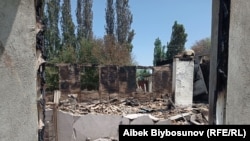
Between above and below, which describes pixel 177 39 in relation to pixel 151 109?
above

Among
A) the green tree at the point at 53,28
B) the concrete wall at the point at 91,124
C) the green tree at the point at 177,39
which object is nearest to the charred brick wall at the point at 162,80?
the concrete wall at the point at 91,124

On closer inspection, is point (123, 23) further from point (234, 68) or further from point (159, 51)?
point (234, 68)

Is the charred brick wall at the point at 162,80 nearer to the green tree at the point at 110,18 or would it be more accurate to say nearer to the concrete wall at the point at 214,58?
the concrete wall at the point at 214,58

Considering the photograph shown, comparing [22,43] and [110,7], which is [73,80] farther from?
[110,7]

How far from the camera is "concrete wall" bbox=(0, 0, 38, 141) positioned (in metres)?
1.67

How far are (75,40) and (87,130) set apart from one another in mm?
18793

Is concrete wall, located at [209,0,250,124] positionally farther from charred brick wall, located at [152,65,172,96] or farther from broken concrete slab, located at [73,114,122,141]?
charred brick wall, located at [152,65,172,96]

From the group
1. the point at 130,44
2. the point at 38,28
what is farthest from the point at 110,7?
the point at 38,28

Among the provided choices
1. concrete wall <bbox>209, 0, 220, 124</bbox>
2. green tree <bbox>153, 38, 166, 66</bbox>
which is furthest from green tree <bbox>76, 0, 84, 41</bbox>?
concrete wall <bbox>209, 0, 220, 124</bbox>

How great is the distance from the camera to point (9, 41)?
→ 1.67m

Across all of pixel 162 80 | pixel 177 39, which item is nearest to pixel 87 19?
pixel 177 39

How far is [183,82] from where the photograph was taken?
11.1m

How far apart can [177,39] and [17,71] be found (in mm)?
27779

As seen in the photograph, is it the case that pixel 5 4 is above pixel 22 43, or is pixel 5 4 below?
above
